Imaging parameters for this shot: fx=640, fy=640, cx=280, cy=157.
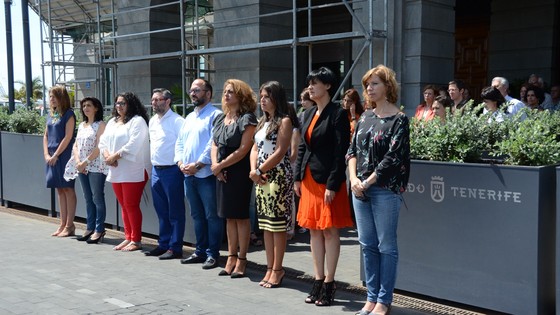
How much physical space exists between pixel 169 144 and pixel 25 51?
10.8 meters

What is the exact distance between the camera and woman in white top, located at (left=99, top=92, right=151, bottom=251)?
7879 mm

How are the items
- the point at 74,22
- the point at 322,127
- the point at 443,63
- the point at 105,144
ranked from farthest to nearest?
the point at 74,22 → the point at 443,63 → the point at 105,144 → the point at 322,127

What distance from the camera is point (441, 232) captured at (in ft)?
17.7

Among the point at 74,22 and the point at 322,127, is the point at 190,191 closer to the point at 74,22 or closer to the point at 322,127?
the point at 322,127

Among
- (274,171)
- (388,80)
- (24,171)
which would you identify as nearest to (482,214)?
(388,80)

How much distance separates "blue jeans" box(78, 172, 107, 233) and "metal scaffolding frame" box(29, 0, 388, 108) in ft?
12.7

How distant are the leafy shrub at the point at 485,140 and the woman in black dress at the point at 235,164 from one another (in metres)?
1.75

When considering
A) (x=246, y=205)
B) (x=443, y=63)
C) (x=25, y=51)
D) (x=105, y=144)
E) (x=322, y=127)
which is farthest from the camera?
(x=25, y=51)

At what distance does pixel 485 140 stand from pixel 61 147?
5.89 metres

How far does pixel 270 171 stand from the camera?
→ 244 inches

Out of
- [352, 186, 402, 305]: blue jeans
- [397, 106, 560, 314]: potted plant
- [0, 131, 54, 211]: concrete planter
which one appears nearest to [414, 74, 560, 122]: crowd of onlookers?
[397, 106, 560, 314]: potted plant

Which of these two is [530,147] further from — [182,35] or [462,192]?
[182,35]

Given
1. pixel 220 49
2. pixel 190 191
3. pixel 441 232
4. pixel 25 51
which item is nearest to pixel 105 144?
pixel 190 191

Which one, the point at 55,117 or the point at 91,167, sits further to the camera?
the point at 55,117
